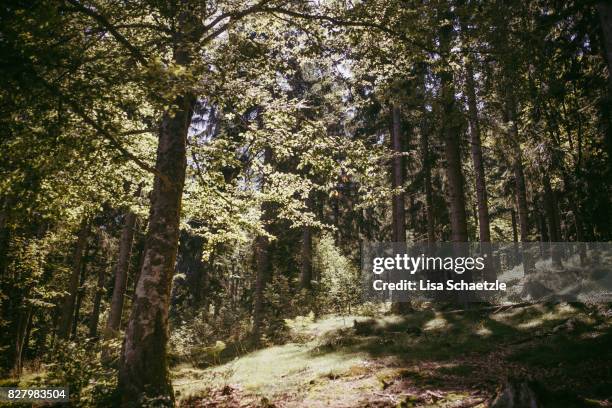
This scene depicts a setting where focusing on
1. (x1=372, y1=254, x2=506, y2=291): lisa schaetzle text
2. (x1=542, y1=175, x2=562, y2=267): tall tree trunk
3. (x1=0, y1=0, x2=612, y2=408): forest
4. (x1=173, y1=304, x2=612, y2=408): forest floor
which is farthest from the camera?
(x1=542, y1=175, x2=562, y2=267): tall tree trunk

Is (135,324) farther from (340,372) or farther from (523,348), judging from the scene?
(523,348)

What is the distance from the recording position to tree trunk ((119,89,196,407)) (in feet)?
20.8

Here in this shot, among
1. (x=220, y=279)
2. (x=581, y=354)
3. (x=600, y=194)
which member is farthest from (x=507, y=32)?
(x=220, y=279)

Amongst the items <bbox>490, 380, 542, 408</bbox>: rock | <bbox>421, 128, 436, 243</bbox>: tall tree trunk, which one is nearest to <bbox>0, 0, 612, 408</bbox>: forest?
<bbox>490, 380, 542, 408</bbox>: rock

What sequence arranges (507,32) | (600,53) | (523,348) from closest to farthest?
1. (507,32)
2. (523,348)
3. (600,53)

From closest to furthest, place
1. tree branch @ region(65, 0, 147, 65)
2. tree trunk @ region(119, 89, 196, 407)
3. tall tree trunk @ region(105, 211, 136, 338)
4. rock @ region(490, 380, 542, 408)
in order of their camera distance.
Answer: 1. rock @ region(490, 380, 542, 408)
2. tree branch @ region(65, 0, 147, 65)
3. tree trunk @ region(119, 89, 196, 407)
4. tall tree trunk @ region(105, 211, 136, 338)

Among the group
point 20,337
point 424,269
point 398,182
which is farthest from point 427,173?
point 20,337

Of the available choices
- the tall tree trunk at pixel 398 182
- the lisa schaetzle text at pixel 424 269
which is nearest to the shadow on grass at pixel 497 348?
the lisa schaetzle text at pixel 424 269

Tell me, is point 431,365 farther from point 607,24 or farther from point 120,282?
point 120,282

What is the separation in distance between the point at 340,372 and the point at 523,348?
4.14 meters

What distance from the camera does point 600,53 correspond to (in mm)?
9961

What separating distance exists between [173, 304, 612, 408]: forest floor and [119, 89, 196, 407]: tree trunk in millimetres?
1251

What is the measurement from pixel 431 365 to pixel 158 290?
570 centimetres

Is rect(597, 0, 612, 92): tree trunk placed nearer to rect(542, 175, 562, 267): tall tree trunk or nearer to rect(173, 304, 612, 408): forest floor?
rect(173, 304, 612, 408): forest floor
